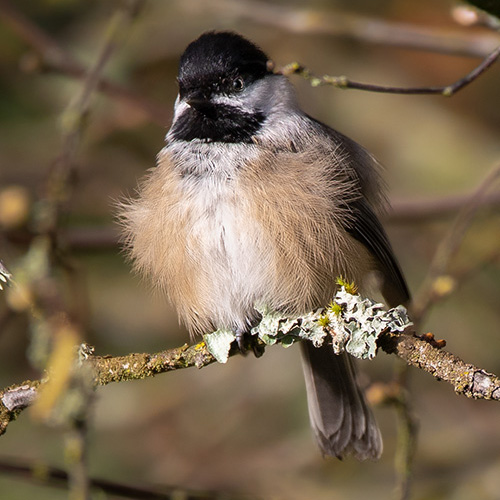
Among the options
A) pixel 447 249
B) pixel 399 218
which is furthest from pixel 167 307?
pixel 447 249

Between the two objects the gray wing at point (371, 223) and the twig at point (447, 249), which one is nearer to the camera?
the twig at point (447, 249)

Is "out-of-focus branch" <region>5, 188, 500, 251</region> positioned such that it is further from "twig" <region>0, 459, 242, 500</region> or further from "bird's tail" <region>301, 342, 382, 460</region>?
"twig" <region>0, 459, 242, 500</region>

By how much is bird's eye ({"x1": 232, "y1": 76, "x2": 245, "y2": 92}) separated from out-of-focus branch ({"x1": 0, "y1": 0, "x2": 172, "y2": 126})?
1.04m

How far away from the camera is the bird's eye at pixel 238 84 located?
3.72m

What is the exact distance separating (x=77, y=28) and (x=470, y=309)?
3507 millimetres

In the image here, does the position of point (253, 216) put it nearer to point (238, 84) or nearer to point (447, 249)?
point (238, 84)

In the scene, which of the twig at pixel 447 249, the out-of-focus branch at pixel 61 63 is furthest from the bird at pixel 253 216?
the out-of-focus branch at pixel 61 63

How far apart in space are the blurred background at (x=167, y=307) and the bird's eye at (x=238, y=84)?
100 cm

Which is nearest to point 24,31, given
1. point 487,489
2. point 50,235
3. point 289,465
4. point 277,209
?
point 50,235

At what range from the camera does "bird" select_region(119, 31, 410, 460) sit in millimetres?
3332

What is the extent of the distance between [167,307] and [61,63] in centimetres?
190

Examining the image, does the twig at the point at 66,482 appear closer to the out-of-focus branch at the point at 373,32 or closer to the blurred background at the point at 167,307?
the blurred background at the point at 167,307

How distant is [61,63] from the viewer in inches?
181

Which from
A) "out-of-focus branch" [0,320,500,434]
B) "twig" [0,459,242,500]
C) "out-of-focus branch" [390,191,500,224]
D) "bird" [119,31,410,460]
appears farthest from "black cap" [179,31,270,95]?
"twig" [0,459,242,500]
